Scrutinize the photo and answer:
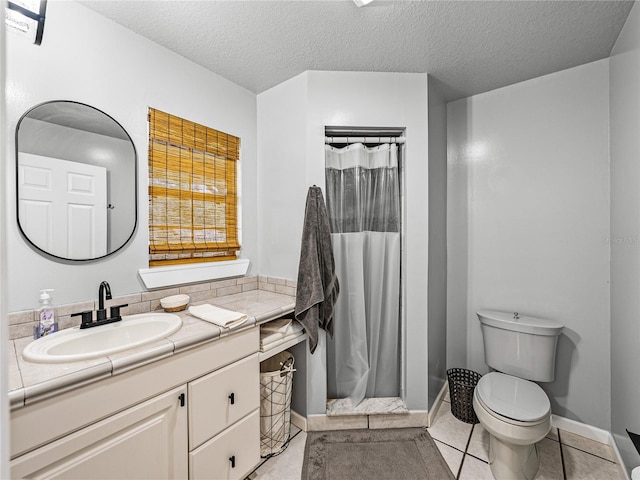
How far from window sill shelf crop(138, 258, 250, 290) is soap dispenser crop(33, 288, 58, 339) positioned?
41cm

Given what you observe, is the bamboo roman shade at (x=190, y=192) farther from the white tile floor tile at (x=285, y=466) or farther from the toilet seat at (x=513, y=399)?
the toilet seat at (x=513, y=399)

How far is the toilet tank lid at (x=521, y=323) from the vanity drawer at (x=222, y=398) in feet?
5.33

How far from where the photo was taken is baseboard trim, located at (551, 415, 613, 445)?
71.6 inches

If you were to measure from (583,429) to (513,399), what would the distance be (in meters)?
0.83

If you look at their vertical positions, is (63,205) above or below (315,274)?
above

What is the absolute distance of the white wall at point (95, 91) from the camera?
1224mm

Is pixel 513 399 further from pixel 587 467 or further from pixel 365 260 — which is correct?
pixel 365 260

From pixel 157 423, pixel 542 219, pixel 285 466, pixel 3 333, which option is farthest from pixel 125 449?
pixel 542 219

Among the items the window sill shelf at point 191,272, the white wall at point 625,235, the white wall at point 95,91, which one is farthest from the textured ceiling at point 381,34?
the window sill shelf at point 191,272

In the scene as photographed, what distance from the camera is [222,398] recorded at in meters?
1.38

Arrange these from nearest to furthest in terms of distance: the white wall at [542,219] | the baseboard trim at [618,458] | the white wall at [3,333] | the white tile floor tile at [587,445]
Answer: the white wall at [3,333]
the baseboard trim at [618,458]
the white tile floor tile at [587,445]
the white wall at [542,219]

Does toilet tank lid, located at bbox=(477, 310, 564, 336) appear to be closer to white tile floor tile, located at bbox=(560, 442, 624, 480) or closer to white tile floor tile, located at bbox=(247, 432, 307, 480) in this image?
white tile floor tile, located at bbox=(560, 442, 624, 480)

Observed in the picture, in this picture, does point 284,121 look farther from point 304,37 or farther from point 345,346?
point 345,346

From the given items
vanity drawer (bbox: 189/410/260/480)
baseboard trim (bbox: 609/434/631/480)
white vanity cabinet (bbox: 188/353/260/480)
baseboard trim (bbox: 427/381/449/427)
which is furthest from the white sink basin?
baseboard trim (bbox: 609/434/631/480)
